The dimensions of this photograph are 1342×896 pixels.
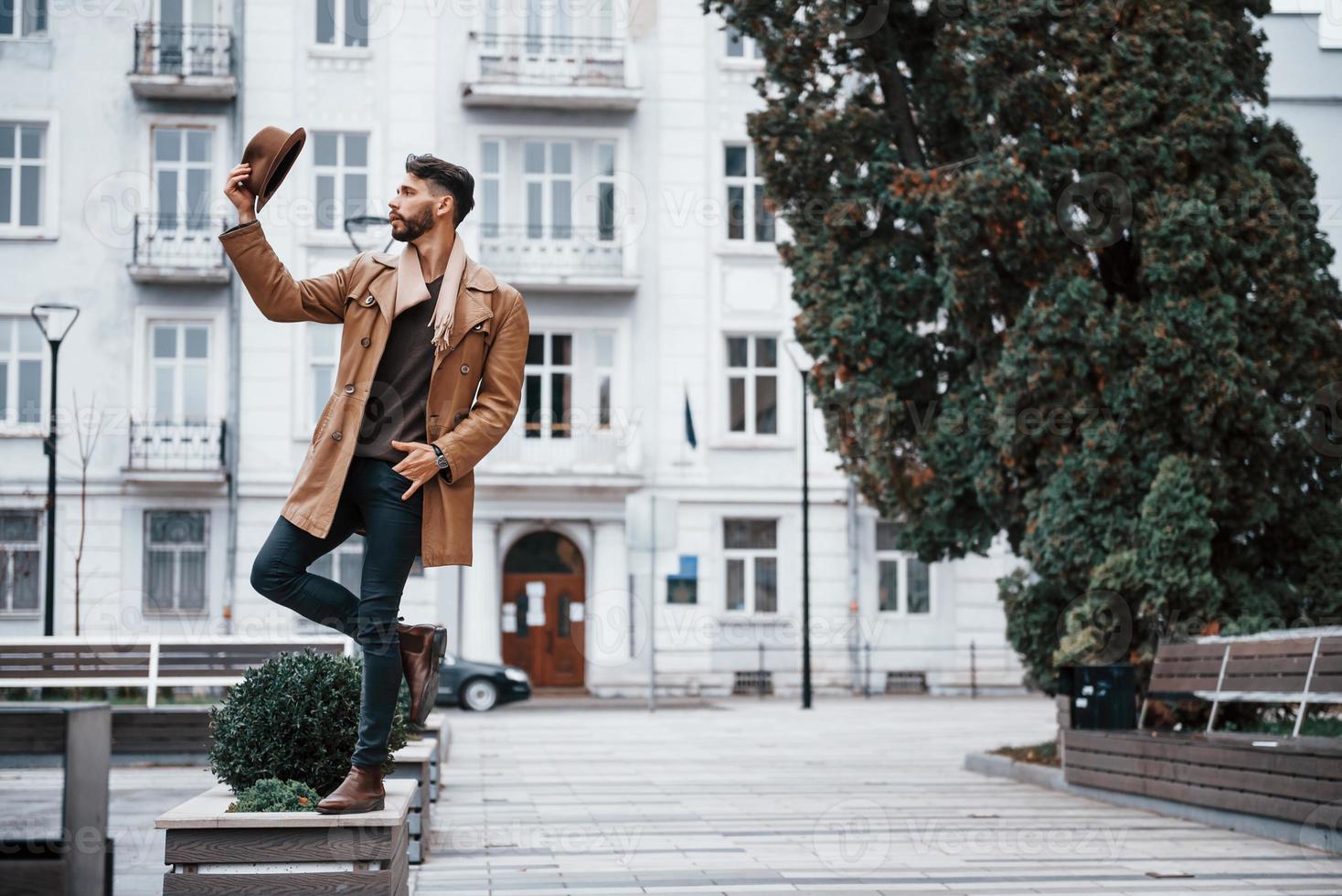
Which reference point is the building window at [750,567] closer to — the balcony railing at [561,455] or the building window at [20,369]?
the balcony railing at [561,455]

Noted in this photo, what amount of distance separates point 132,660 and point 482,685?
13.3m

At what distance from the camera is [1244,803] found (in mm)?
10281

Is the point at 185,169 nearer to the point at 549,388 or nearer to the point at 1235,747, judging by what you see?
the point at 549,388

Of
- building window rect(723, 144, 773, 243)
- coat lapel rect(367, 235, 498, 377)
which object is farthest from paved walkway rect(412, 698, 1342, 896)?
building window rect(723, 144, 773, 243)

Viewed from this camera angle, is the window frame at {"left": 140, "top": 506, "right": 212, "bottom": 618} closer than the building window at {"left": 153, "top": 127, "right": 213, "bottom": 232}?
Yes

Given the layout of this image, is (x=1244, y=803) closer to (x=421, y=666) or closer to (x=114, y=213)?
(x=421, y=666)

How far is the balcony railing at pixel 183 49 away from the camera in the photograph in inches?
1222

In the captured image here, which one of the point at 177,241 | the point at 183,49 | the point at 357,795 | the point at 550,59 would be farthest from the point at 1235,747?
the point at 183,49

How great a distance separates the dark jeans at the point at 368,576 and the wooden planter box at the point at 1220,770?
6.13m

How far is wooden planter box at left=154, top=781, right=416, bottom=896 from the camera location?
4949 millimetres

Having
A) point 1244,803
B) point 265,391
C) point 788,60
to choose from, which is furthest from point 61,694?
point 265,391

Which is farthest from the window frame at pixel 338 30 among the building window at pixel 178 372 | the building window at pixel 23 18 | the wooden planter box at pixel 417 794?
the wooden planter box at pixel 417 794

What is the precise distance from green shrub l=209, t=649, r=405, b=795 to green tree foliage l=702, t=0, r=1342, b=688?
885 cm

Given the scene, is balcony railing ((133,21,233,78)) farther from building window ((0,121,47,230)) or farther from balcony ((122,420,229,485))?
balcony ((122,420,229,485))
